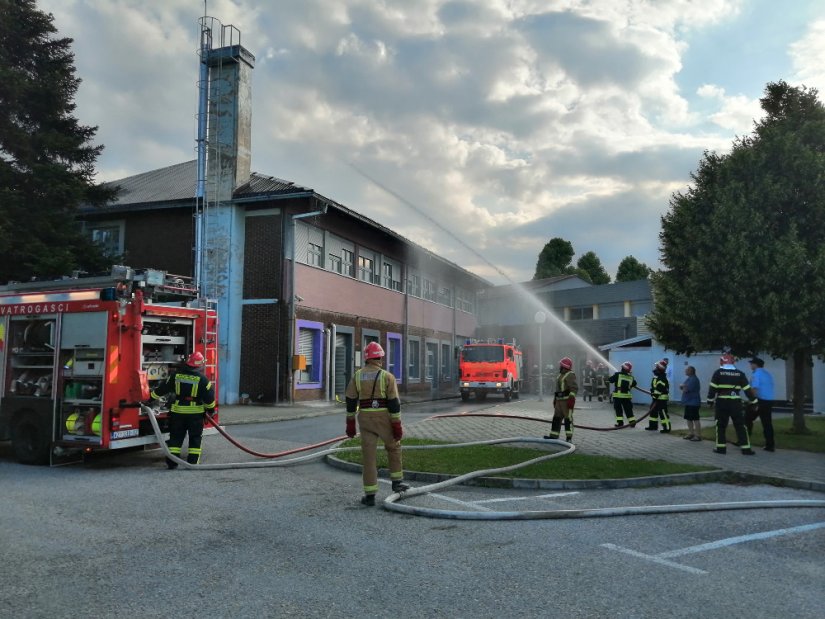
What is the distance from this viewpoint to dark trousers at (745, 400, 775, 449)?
11.0m

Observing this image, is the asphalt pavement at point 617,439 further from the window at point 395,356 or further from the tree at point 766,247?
the window at point 395,356

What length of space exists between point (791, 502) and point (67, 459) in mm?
9748

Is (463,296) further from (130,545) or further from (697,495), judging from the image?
(130,545)

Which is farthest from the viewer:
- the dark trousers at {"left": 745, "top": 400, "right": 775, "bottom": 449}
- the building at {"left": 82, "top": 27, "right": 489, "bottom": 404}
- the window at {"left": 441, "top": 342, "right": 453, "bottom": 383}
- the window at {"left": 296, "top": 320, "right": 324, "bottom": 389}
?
the window at {"left": 441, "top": 342, "right": 453, "bottom": 383}

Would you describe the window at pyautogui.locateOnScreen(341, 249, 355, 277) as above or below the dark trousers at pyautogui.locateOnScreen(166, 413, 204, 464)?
above

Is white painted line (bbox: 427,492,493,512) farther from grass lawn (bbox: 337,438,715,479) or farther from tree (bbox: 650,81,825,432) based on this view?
tree (bbox: 650,81,825,432)

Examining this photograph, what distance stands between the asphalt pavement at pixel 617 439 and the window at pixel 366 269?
27.6 feet

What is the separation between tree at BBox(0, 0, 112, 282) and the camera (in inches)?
719

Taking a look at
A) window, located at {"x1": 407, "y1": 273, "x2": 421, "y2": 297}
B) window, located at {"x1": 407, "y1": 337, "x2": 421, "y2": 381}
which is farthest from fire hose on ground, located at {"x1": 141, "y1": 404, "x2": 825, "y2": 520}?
window, located at {"x1": 407, "y1": 273, "x2": 421, "y2": 297}

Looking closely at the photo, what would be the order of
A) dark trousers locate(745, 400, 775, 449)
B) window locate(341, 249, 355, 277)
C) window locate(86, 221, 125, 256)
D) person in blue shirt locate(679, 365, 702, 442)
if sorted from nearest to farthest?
1. dark trousers locate(745, 400, 775, 449)
2. person in blue shirt locate(679, 365, 702, 442)
3. window locate(86, 221, 125, 256)
4. window locate(341, 249, 355, 277)

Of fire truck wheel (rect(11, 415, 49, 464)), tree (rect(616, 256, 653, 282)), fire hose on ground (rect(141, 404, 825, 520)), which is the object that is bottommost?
fire hose on ground (rect(141, 404, 825, 520))

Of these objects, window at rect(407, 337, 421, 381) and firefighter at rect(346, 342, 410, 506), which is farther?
window at rect(407, 337, 421, 381)

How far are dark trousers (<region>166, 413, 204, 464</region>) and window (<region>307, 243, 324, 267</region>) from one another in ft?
47.9

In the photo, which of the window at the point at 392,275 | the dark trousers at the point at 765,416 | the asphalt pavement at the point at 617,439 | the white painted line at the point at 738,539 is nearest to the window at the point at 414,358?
the window at the point at 392,275
